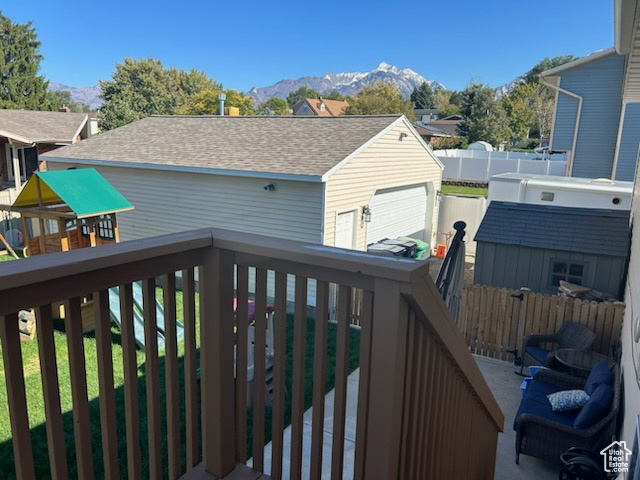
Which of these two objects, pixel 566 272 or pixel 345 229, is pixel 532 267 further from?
pixel 345 229

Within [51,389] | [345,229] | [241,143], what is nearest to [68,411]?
[51,389]

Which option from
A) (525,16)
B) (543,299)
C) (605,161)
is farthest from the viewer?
(525,16)

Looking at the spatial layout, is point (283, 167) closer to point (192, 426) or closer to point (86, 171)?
point (86, 171)

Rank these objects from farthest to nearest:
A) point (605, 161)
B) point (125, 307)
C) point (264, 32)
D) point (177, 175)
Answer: point (264, 32) < point (605, 161) < point (177, 175) < point (125, 307)

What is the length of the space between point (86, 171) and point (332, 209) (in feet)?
16.7

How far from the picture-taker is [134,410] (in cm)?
157

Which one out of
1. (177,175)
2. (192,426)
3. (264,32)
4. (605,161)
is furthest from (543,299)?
(264,32)

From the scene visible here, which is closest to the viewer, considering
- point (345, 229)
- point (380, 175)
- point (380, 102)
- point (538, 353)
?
point (538, 353)

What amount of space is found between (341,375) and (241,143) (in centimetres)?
1106

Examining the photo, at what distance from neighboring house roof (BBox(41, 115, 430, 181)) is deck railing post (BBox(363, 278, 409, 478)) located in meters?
8.08

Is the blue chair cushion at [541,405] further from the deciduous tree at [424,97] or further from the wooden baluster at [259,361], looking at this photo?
the deciduous tree at [424,97]

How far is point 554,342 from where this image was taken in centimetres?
703

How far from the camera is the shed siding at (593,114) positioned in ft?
46.0

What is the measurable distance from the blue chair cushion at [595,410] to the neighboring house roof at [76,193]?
798 centimetres
